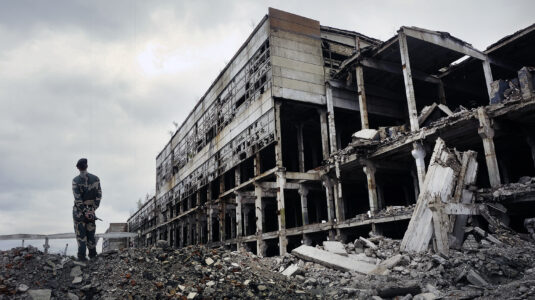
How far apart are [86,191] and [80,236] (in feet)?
3.39

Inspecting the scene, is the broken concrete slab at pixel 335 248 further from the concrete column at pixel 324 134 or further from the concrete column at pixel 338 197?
the concrete column at pixel 324 134

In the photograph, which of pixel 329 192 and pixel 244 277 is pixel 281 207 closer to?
pixel 329 192

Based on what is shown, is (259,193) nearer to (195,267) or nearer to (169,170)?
(195,267)

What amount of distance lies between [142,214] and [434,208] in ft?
161

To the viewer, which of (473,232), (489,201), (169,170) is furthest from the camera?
(169,170)

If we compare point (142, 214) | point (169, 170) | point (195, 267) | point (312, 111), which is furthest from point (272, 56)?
point (142, 214)

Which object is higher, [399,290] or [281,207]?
[281,207]

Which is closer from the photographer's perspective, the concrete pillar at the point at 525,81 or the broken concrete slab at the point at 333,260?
the broken concrete slab at the point at 333,260

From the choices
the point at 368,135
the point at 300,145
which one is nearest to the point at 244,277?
the point at 368,135

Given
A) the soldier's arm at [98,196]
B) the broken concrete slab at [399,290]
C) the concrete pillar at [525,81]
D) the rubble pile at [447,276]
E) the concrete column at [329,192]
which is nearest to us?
the rubble pile at [447,276]

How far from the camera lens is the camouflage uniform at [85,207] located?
8.50 meters

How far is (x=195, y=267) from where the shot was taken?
28.2 feet

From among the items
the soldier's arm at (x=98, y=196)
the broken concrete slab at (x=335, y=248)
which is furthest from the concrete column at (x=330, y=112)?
the soldier's arm at (x=98, y=196)

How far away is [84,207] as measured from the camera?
8.65m
